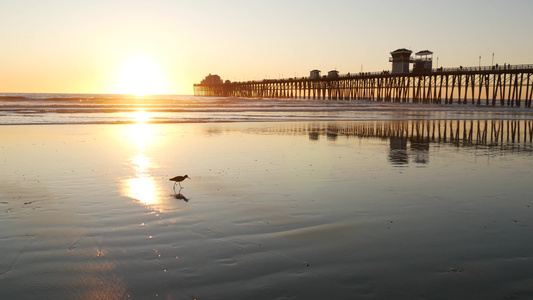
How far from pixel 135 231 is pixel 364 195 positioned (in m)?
4.15

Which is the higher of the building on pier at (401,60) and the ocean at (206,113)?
the building on pier at (401,60)

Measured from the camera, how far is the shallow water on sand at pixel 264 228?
4.03m

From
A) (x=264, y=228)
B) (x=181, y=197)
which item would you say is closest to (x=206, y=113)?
(x=181, y=197)

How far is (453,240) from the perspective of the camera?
5.32 m

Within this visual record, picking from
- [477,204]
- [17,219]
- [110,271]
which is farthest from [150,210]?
[477,204]

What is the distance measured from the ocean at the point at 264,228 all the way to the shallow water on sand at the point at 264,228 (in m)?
0.02

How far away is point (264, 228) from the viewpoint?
570 cm

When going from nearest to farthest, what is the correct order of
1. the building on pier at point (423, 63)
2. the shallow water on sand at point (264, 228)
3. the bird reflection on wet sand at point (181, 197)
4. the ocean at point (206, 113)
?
1. the shallow water on sand at point (264, 228)
2. the bird reflection on wet sand at point (181, 197)
3. the ocean at point (206, 113)
4. the building on pier at point (423, 63)

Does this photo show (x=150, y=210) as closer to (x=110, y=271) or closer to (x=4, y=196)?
(x=110, y=271)

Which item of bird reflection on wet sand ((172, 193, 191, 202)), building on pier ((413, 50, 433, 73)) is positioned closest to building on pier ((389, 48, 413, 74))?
building on pier ((413, 50, 433, 73))

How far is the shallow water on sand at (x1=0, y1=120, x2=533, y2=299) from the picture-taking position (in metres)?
4.03

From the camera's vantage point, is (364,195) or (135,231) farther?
(364,195)

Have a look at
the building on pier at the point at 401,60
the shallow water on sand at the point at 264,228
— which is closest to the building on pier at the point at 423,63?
the building on pier at the point at 401,60

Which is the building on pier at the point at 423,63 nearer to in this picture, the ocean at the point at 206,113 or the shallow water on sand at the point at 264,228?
the ocean at the point at 206,113
